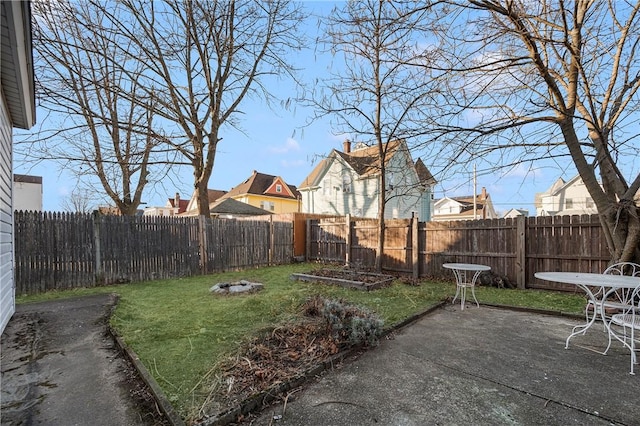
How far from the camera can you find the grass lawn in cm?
266

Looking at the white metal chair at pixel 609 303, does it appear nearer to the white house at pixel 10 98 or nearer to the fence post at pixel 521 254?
the fence post at pixel 521 254

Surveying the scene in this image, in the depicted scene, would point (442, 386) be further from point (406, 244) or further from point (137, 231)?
point (137, 231)

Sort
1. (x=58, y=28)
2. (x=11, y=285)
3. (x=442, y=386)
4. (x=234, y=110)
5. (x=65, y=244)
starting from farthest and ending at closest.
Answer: (x=234, y=110)
(x=58, y=28)
(x=65, y=244)
(x=11, y=285)
(x=442, y=386)

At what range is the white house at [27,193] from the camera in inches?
551

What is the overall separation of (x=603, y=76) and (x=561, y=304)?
404 cm

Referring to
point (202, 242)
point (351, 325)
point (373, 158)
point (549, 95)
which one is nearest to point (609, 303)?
point (351, 325)

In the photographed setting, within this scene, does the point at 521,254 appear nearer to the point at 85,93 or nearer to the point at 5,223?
the point at 5,223

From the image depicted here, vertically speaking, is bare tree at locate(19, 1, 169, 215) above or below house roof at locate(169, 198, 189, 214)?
above

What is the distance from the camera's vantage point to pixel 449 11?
4.02 meters

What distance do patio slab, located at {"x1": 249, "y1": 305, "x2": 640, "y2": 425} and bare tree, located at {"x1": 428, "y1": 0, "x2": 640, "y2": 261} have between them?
269cm

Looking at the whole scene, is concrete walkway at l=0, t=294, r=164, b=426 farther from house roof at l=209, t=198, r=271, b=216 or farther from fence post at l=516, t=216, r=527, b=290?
house roof at l=209, t=198, r=271, b=216

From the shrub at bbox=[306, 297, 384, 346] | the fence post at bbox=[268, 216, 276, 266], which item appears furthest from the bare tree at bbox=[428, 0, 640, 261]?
the fence post at bbox=[268, 216, 276, 266]

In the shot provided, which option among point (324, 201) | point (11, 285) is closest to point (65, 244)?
point (11, 285)

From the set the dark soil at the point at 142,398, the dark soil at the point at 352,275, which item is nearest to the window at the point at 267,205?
the dark soil at the point at 352,275
